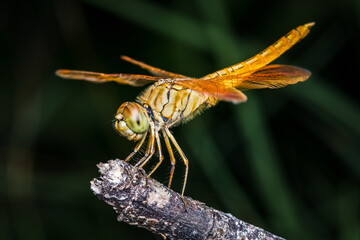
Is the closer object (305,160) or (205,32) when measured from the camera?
(205,32)

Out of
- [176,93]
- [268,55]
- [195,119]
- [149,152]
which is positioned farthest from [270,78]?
[195,119]

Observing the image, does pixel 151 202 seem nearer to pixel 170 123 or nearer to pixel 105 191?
pixel 105 191

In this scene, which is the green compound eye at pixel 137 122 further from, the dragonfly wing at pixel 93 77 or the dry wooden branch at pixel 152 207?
the dry wooden branch at pixel 152 207

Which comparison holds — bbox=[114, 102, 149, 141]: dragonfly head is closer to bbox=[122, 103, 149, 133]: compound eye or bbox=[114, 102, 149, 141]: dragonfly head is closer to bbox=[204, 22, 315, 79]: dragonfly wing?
bbox=[122, 103, 149, 133]: compound eye

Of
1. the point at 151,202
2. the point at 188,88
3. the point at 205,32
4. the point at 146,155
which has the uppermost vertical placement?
the point at 205,32

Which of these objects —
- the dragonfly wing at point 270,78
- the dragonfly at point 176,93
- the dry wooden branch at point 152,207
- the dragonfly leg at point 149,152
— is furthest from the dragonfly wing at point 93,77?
the dry wooden branch at point 152,207

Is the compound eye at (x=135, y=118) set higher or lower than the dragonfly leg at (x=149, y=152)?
higher

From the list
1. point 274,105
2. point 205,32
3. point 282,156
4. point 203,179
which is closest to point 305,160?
point 282,156

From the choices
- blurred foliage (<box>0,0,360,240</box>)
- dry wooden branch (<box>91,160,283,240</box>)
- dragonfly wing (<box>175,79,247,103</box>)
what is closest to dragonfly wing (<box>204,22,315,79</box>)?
dragonfly wing (<box>175,79,247,103</box>)
